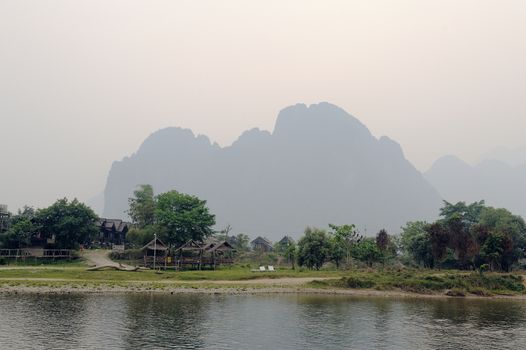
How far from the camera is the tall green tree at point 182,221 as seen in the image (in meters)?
80.1

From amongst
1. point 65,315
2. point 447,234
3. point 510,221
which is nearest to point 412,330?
point 65,315

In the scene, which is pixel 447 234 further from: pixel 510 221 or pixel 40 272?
pixel 40 272

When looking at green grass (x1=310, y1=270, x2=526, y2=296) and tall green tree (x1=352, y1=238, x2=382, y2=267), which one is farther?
tall green tree (x1=352, y1=238, x2=382, y2=267)

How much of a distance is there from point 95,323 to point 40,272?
3327 cm

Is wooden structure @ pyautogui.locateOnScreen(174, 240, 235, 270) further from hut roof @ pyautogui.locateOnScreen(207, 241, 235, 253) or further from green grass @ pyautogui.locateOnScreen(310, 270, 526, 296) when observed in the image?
green grass @ pyautogui.locateOnScreen(310, 270, 526, 296)

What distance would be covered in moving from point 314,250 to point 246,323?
136 ft

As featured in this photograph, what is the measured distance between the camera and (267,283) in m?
58.8

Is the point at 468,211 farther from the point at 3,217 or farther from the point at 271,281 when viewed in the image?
the point at 3,217

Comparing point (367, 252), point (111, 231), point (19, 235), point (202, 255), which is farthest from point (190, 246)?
point (111, 231)

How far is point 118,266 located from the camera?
2635 inches

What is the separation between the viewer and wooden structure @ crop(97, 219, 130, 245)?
106750 millimetres

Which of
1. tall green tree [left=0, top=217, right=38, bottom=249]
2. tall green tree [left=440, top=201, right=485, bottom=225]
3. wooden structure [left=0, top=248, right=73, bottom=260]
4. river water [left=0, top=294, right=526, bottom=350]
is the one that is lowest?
river water [left=0, top=294, right=526, bottom=350]

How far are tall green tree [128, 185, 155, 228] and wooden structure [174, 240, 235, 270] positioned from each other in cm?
2035

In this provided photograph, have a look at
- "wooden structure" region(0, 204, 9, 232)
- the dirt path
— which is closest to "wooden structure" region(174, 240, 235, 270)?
the dirt path
